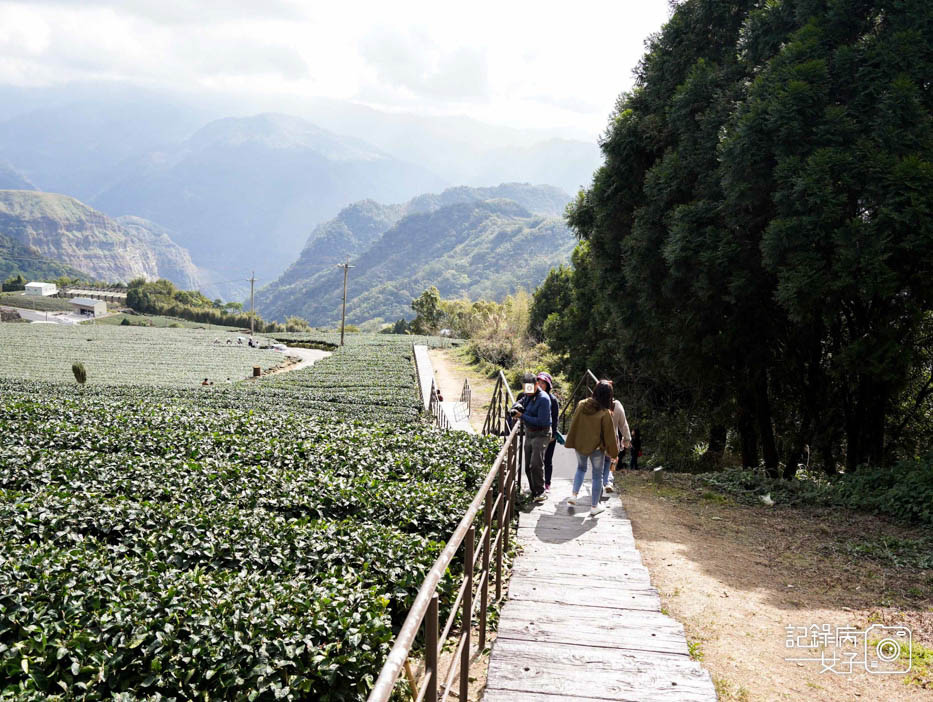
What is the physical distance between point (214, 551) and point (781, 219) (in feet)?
26.8

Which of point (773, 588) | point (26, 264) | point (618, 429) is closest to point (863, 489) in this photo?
point (618, 429)

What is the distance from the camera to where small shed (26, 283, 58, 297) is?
11850cm

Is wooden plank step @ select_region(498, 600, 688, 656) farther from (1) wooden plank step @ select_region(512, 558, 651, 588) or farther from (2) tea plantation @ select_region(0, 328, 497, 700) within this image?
(2) tea plantation @ select_region(0, 328, 497, 700)

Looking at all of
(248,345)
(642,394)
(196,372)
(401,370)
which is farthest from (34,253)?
(642,394)

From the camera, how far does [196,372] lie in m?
42.0

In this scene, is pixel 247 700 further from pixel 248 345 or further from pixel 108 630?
pixel 248 345

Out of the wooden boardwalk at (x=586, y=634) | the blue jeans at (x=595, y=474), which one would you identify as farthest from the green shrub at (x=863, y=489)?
the wooden boardwalk at (x=586, y=634)

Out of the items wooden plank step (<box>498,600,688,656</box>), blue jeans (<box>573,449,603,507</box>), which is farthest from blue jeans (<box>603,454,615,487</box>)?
wooden plank step (<box>498,600,688,656</box>)

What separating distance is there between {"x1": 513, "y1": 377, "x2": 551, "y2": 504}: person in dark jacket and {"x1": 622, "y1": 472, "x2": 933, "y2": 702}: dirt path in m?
1.21

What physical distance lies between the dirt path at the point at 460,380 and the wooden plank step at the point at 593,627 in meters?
17.5

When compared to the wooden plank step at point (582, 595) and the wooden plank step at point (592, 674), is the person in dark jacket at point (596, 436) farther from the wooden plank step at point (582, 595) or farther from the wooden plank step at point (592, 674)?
the wooden plank step at point (592, 674)

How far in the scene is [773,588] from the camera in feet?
18.6

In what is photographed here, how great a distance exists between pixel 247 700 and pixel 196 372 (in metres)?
41.6

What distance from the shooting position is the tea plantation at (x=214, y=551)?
375cm
